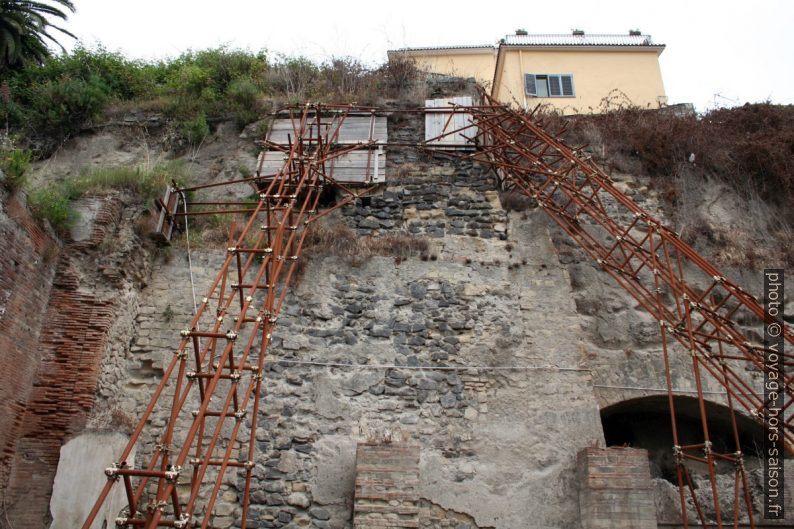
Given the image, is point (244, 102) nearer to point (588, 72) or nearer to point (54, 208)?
point (54, 208)

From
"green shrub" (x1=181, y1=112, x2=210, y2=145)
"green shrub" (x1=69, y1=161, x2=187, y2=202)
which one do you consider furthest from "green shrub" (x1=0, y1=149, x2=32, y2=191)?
"green shrub" (x1=181, y1=112, x2=210, y2=145)

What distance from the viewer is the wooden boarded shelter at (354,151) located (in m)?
10.5

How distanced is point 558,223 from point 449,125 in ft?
9.23

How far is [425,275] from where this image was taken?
9.19 m

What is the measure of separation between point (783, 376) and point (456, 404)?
366cm

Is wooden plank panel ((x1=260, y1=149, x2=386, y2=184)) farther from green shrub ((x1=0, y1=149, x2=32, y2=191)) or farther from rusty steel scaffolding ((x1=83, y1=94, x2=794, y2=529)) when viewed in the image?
green shrub ((x1=0, y1=149, x2=32, y2=191))

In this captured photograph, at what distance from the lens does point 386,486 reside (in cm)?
684

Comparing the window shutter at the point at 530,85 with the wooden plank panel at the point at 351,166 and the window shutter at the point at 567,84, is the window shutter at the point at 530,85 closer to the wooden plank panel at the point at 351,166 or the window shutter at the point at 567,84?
the window shutter at the point at 567,84

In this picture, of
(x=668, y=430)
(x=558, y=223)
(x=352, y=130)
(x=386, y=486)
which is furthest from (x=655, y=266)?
A: (x=352, y=130)

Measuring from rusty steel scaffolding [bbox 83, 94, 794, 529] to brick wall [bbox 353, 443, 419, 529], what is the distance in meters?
1.14

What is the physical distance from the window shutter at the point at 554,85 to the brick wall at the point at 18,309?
11355mm

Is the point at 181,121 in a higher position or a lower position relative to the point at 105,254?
higher

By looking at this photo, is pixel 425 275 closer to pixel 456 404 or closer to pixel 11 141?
pixel 456 404

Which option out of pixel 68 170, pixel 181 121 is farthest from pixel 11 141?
pixel 181 121
